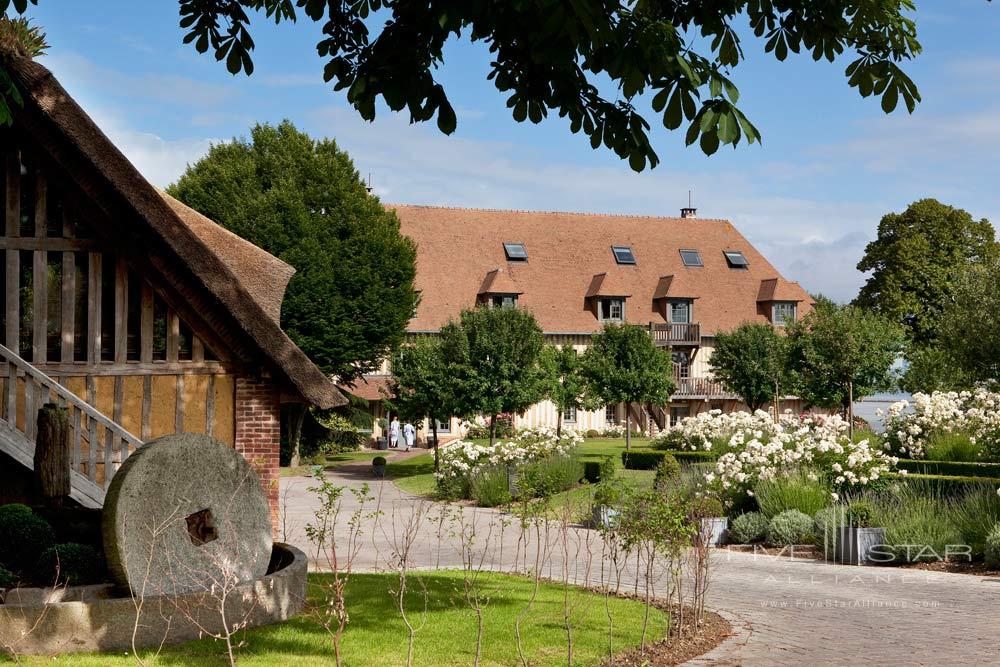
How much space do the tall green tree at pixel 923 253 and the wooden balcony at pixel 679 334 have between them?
402 inches

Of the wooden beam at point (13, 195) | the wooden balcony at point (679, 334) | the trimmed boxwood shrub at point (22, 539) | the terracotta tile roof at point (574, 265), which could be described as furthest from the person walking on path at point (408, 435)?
the trimmed boxwood shrub at point (22, 539)

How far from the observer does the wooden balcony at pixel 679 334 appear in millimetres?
49719

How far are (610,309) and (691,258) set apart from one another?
6.62 m

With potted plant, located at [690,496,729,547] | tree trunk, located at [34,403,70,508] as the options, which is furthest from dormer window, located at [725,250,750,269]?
tree trunk, located at [34,403,70,508]

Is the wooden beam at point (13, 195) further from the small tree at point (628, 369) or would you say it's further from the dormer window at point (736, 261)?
the dormer window at point (736, 261)

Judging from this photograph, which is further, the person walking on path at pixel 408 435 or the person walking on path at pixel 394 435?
the person walking on path at pixel 394 435

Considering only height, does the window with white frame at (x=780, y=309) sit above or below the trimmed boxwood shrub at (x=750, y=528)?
above

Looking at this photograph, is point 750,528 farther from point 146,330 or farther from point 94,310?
point 94,310

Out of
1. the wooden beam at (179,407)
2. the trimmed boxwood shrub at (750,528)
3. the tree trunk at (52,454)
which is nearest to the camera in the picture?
the tree trunk at (52,454)

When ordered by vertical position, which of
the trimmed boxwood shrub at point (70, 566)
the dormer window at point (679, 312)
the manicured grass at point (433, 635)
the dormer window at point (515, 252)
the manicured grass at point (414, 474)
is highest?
the dormer window at point (515, 252)

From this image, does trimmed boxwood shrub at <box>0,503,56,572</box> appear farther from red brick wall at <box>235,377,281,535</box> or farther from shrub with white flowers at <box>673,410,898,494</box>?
shrub with white flowers at <box>673,410,898,494</box>

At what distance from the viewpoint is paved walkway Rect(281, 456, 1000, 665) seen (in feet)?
28.3

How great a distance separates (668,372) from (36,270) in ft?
89.9

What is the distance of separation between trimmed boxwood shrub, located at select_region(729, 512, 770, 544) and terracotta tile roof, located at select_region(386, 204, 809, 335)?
30.4 m
